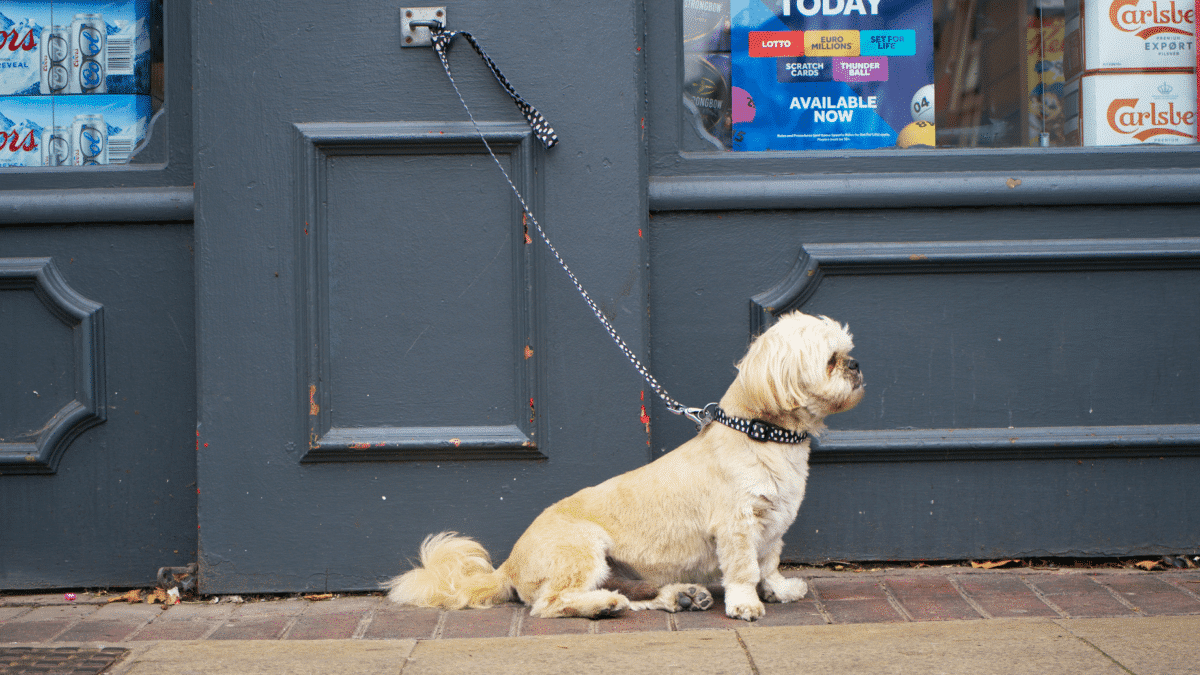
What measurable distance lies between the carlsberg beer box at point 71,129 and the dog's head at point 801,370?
2855 millimetres

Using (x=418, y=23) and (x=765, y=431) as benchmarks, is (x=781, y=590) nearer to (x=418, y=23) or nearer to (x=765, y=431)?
(x=765, y=431)

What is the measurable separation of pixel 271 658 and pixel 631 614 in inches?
47.3

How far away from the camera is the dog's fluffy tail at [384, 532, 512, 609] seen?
3.51 m

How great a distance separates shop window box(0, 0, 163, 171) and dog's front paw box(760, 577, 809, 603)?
10.5 feet

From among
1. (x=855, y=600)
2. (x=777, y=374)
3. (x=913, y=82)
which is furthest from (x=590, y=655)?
(x=913, y=82)

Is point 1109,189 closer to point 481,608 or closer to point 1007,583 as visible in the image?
point 1007,583

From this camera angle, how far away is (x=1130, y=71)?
4227mm

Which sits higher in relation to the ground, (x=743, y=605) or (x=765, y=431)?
(x=765, y=431)

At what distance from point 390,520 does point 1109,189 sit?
10.5 ft

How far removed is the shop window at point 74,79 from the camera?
4.14m

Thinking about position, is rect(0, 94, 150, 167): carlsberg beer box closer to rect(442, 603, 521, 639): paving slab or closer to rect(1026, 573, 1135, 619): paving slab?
rect(442, 603, 521, 639): paving slab

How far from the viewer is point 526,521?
3.79 m

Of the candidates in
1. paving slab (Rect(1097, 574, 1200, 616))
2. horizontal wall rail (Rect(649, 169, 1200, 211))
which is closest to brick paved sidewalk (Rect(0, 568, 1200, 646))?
paving slab (Rect(1097, 574, 1200, 616))

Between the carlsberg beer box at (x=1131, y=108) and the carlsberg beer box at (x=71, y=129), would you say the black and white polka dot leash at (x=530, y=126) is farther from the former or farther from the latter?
the carlsberg beer box at (x=1131, y=108)
